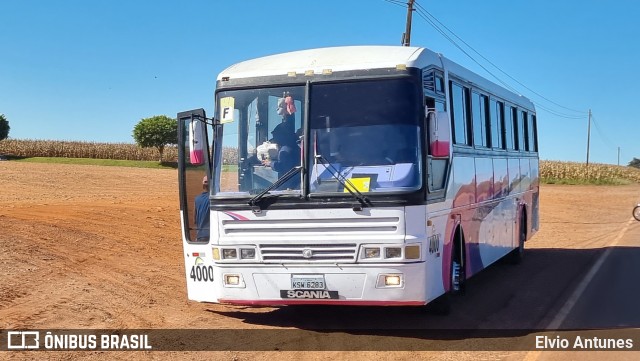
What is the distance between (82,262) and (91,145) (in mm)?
74005

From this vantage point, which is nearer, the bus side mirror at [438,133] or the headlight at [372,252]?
the headlight at [372,252]

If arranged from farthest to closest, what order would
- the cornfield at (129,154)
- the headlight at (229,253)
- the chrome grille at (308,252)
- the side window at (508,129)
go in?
the cornfield at (129,154) < the side window at (508,129) < the headlight at (229,253) < the chrome grille at (308,252)

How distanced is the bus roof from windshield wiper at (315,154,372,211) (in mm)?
1097

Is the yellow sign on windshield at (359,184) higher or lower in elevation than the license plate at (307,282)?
higher

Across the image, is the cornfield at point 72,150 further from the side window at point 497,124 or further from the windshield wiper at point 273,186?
the windshield wiper at point 273,186

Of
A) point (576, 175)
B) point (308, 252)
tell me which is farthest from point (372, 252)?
point (576, 175)

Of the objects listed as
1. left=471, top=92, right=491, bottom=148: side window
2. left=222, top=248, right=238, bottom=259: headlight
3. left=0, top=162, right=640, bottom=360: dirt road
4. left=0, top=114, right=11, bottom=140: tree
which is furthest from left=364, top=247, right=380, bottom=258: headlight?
left=0, top=114, right=11, bottom=140: tree

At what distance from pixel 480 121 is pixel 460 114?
143cm

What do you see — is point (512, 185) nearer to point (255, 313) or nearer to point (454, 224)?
point (454, 224)

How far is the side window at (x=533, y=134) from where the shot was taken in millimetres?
17844

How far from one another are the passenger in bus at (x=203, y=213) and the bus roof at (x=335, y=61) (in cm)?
141

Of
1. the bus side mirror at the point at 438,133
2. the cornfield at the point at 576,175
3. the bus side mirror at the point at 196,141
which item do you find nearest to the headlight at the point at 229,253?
the bus side mirror at the point at 196,141

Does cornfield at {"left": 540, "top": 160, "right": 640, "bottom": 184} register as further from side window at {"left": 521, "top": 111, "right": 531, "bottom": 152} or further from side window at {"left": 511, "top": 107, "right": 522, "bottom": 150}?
side window at {"left": 511, "top": 107, "right": 522, "bottom": 150}

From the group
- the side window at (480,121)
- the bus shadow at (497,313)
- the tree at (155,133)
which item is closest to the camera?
the bus shadow at (497,313)
